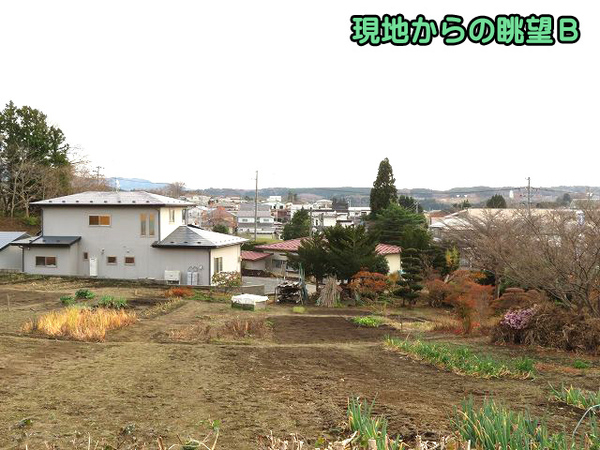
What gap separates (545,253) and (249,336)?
6707 mm

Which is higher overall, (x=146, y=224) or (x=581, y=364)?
(x=146, y=224)

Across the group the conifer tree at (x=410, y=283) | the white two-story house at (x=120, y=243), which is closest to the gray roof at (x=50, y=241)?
the white two-story house at (x=120, y=243)

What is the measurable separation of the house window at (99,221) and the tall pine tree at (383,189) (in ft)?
70.9

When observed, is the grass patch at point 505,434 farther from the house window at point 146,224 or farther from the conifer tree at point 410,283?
the house window at point 146,224

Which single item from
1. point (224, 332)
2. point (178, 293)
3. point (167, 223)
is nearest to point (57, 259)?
point (167, 223)

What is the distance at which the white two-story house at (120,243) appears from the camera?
1030 inches

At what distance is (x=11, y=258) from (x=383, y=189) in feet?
85.4

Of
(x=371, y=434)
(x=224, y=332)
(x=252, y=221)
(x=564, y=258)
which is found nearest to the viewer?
(x=371, y=434)

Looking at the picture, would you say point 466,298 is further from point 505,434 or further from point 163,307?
A: point 505,434

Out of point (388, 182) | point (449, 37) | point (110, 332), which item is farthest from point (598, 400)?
point (388, 182)

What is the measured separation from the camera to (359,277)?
2409 cm

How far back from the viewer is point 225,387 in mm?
7113

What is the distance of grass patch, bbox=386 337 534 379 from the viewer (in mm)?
8133

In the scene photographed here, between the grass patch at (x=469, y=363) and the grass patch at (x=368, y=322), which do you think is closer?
the grass patch at (x=469, y=363)
